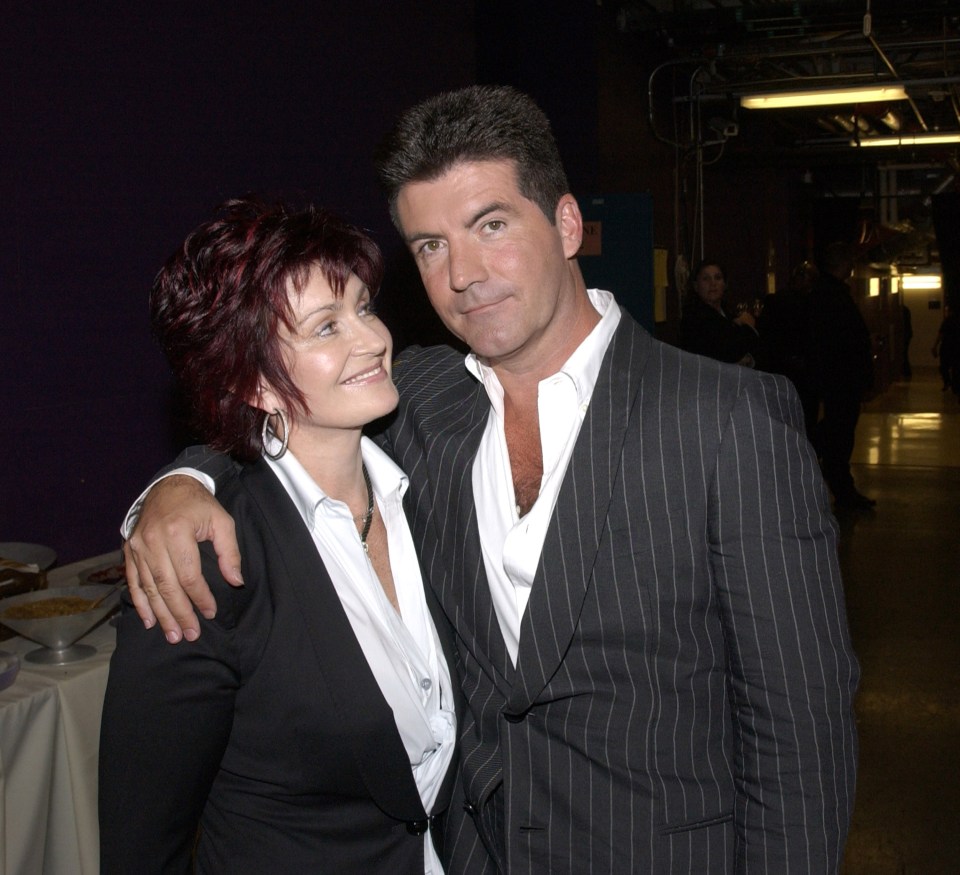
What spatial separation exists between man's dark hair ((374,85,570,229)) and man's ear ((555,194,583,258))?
47mm

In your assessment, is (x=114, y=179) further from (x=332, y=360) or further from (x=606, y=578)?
(x=606, y=578)

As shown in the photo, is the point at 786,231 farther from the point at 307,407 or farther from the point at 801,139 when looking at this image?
the point at 307,407

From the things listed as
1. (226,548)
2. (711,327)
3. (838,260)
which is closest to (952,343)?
(838,260)

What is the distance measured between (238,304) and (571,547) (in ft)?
1.99

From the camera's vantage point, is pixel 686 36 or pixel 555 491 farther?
pixel 686 36

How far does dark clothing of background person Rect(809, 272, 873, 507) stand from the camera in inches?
274

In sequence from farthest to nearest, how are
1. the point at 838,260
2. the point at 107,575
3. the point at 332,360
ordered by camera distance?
the point at 838,260 → the point at 107,575 → the point at 332,360

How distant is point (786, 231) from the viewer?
44.0 feet

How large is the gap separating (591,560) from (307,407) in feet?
1.63

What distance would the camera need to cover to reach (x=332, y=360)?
1.47 metres

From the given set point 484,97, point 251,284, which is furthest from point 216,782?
point 484,97

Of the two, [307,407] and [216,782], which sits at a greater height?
[307,407]

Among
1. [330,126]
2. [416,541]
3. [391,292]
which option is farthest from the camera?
[391,292]

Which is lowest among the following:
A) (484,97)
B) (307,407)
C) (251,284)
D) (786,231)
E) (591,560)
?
(786,231)
